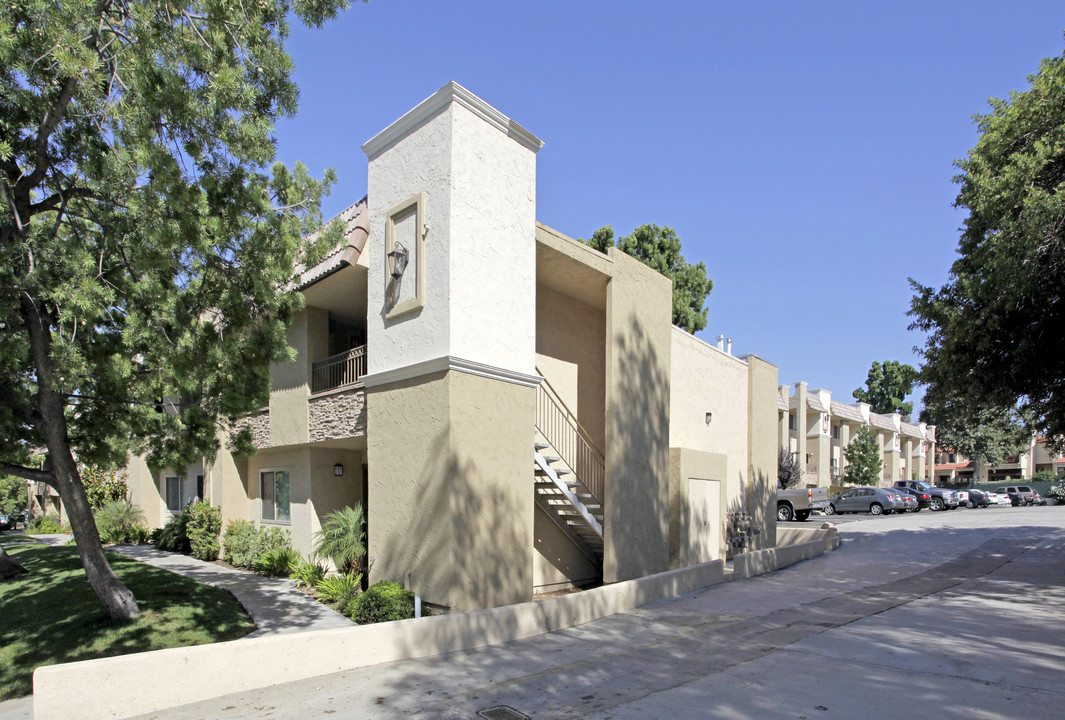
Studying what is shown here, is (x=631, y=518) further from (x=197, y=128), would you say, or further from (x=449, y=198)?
(x=197, y=128)

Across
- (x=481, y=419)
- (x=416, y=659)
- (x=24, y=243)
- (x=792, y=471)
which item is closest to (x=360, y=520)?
(x=481, y=419)

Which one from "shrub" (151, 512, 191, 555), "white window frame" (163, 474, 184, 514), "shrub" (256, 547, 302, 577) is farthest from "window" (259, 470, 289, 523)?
"white window frame" (163, 474, 184, 514)

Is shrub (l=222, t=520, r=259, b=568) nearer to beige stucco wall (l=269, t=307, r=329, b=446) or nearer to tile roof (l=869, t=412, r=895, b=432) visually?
beige stucco wall (l=269, t=307, r=329, b=446)

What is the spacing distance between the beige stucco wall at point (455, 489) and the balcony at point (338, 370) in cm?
260

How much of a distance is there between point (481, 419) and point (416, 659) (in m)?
3.48

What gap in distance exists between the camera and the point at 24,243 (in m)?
7.93

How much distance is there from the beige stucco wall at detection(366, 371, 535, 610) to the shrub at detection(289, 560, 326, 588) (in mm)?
2754

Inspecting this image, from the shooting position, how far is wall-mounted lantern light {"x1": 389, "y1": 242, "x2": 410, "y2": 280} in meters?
10.7

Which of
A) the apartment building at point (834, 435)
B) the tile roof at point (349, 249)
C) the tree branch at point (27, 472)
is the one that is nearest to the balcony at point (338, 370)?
the tile roof at point (349, 249)

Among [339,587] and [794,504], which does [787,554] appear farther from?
[794,504]

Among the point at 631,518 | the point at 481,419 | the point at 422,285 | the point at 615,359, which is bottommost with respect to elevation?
the point at 631,518

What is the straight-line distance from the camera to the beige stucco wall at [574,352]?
44.5 ft

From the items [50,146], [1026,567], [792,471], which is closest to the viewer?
[50,146]

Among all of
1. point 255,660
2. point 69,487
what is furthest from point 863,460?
point 69,487
